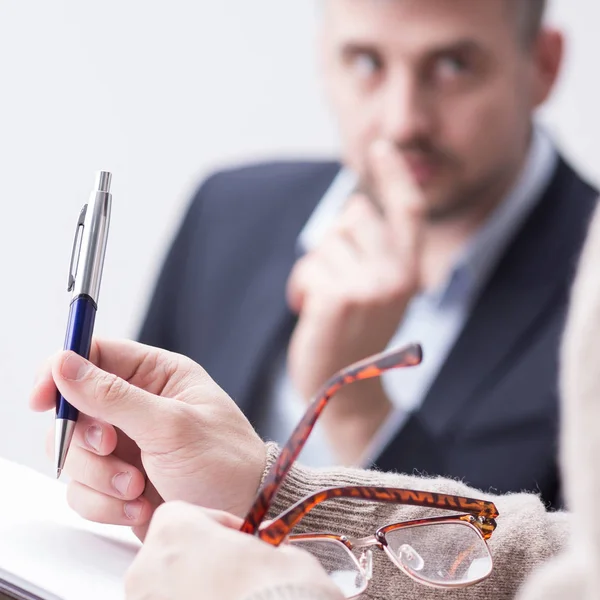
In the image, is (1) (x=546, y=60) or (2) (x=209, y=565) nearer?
(2) (x=209, y=565)

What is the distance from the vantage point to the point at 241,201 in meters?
1.37

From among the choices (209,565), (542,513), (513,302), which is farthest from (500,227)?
(209,565)

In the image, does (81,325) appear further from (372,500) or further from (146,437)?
(372,500)

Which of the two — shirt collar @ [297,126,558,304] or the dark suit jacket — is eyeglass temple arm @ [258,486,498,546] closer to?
the dark suit jacket

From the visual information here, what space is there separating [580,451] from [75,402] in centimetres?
31

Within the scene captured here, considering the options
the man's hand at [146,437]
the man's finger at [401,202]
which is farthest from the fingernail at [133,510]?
the man's finger at [401,202]

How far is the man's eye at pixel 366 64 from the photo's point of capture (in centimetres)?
120

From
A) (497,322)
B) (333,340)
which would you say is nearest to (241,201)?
(333,340)

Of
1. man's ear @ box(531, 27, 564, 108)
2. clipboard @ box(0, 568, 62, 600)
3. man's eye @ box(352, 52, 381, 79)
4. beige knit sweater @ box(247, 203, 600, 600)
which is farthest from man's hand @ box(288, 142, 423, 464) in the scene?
clipboard @ box(0, 568, 62, 600)

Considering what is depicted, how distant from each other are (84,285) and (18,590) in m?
0.17

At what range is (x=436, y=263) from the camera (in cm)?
122

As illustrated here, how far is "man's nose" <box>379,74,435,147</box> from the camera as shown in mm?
1172

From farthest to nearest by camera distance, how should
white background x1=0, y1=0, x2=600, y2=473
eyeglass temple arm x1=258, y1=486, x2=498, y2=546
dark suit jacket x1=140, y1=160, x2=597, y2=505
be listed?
white background x1=0, y1=0, x2=600, y2=473
dark suit jacket x1=140, y1=160, x2=597, y2=505
eyeglass temple arm x1=258, y1=486, x2=498, y2=546

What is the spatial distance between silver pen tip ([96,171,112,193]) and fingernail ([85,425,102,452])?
15 cm
